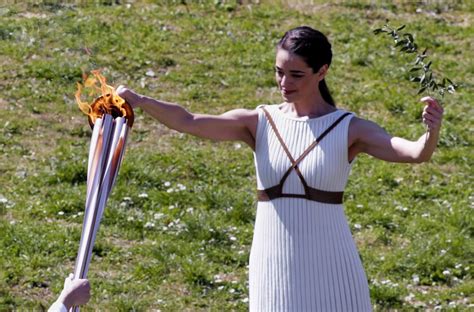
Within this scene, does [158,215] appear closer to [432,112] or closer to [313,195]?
[313,195]

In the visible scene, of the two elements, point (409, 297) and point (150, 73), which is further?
point (150, 73)

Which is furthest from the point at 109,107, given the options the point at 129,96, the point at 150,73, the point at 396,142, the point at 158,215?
the point at 150,73

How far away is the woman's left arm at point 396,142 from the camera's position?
522 centimetres

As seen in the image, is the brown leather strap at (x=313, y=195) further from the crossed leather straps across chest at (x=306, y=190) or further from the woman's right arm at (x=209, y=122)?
the woman's right arm at (x=209, y=122)

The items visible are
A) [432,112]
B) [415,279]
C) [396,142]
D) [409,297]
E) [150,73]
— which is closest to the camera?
[432,112]

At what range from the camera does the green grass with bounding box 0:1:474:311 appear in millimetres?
8359

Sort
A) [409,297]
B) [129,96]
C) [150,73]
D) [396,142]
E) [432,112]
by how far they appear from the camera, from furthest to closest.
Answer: [150,73] < [409,297] < [129,96] < [396,142] < [432,112]

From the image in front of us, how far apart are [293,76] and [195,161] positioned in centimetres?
473

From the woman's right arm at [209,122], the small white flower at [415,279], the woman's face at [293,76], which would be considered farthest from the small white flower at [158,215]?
the woman's face at [293,76]

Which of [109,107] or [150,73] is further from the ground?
[150,73]

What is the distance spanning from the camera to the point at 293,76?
5.50m

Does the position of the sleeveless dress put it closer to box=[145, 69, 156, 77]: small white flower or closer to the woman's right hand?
the woman's right hand

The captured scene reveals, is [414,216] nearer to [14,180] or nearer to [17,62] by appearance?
[14,180]

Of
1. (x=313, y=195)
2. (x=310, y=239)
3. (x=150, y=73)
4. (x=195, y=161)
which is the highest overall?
(x=150, y=73)
